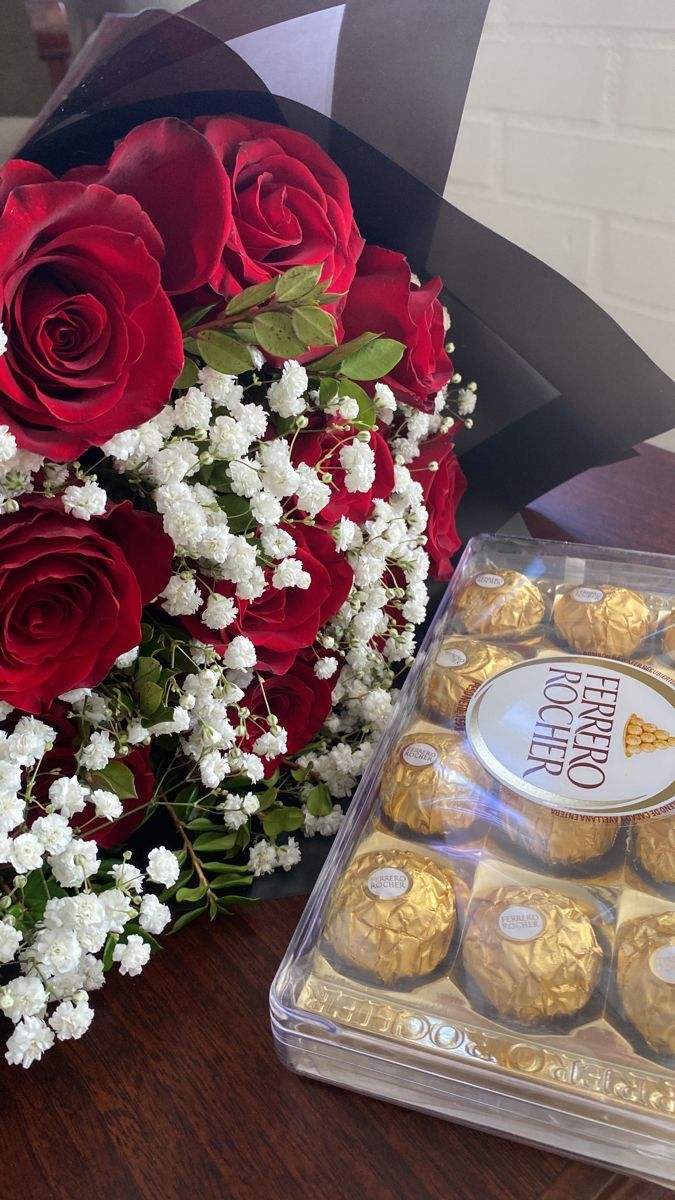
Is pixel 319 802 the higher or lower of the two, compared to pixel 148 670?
lower

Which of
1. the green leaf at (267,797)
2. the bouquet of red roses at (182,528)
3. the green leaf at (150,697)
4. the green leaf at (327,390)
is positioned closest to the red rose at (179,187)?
the bouquet of red roses at (182,528)

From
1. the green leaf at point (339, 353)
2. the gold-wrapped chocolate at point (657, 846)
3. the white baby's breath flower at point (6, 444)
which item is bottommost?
the gold-wrapped chocolate at point (657, 846)

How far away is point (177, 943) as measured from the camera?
628 mm

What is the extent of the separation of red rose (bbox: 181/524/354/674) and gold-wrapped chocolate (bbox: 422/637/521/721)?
0.34 feet

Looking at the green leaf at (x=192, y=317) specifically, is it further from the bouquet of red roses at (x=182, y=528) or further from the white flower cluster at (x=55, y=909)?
the white flower cluster at (x=55, y=909)

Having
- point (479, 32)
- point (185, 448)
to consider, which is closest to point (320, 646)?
point (185, 448)

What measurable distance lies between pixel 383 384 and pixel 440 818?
30 centimetres

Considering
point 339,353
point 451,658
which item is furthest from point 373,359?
point 451,658

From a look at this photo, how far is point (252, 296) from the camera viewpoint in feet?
1.74

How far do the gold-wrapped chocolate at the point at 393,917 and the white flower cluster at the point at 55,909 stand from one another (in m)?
0.10

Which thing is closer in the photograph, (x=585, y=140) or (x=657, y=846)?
(x=657, y=846)

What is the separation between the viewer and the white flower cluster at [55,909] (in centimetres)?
50

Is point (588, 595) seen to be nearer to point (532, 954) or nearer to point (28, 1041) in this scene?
point (532, 954)

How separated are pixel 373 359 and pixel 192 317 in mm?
124
